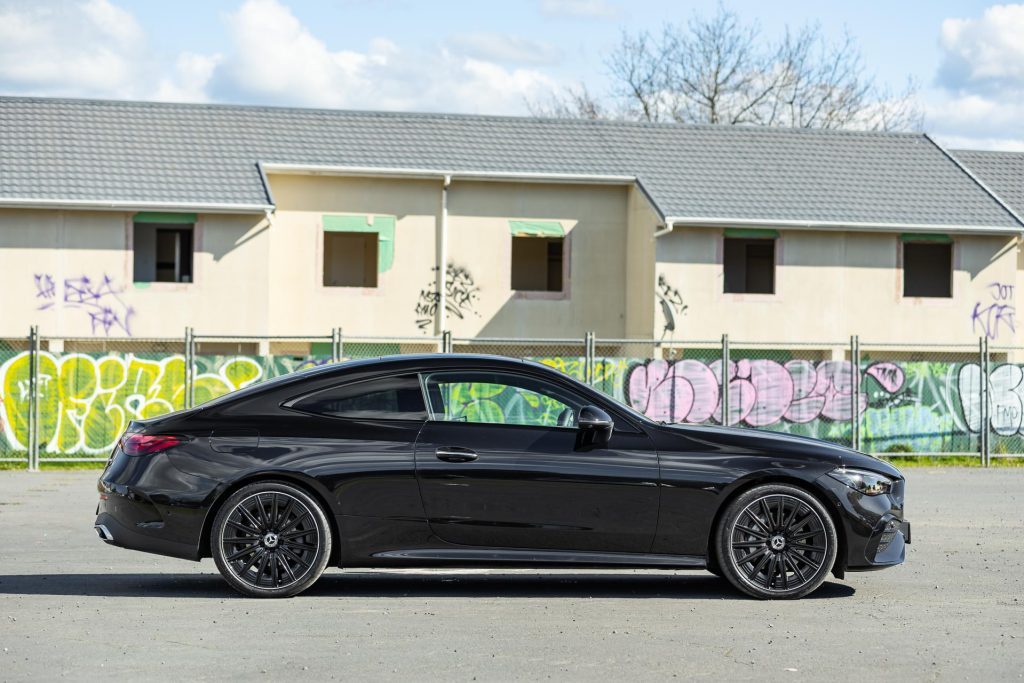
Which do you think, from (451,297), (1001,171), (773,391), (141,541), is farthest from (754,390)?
(141,541)

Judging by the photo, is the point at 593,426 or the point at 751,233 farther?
the point at 751,233

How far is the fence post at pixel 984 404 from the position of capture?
21031mm

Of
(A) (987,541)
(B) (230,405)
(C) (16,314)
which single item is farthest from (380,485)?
(C) (16,314)

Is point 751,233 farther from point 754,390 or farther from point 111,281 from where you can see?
point 111,281

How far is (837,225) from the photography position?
2791 cm

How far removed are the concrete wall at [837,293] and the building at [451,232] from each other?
0.14 ft

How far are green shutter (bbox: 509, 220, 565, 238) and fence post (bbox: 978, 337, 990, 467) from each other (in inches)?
399

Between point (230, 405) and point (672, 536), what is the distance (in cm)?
270

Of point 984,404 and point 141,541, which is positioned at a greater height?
point 984,404

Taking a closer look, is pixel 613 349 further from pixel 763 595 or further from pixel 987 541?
pixel 763 595

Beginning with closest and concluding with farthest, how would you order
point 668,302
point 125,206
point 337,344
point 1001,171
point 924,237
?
1. point 337,344
2. point 125,206
3. point 668,302
4. point 924,237
5. point 1001,171

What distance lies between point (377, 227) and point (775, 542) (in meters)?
20.8

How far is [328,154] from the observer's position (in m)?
28.3

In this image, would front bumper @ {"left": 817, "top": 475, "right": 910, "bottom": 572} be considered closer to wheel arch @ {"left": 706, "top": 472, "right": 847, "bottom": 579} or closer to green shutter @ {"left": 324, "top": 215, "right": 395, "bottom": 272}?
wheel arch @ {"left": 706, "top": 472, "right": 847, "bottom": 579}
